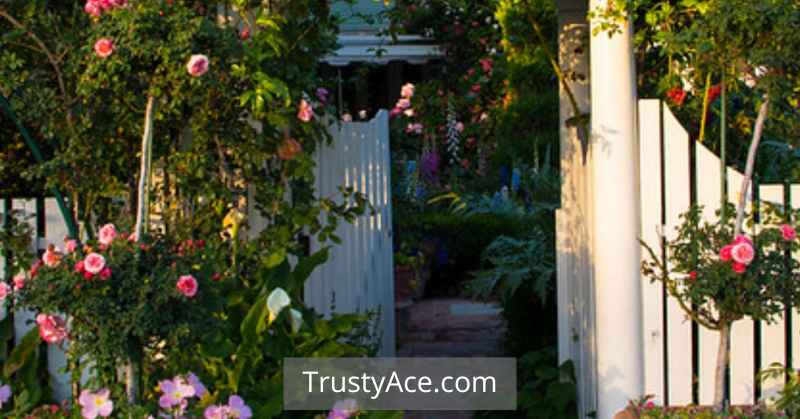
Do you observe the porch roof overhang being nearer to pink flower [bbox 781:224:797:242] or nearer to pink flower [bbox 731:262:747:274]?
pink flower [bbox 781:224:797:242]

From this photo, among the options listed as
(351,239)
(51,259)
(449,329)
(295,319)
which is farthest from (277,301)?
(449,329)

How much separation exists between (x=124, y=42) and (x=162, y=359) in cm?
111

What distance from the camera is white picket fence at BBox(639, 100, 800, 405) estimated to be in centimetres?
396

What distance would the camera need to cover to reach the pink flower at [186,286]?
124 inches

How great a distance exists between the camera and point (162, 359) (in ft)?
12.4

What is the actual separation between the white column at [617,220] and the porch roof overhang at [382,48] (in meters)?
7.82

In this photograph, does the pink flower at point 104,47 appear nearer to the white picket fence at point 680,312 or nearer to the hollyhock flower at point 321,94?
the hollyhock flower at point 321,94

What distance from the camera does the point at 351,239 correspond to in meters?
5.59

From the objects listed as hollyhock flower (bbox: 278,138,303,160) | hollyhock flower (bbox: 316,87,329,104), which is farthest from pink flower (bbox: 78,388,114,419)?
hollyhock flower (bbox: 316,87,329,104)

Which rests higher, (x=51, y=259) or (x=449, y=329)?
(x=51, y=259)

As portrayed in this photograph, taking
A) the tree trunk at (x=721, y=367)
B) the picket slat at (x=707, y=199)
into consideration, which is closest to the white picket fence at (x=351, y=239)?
the picket slat at (x=707, y=199)

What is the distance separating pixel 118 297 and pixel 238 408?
578 millimetres

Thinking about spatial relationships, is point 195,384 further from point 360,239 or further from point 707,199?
point 360,239

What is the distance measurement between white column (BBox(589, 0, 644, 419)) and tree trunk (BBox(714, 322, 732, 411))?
1.26 feet
